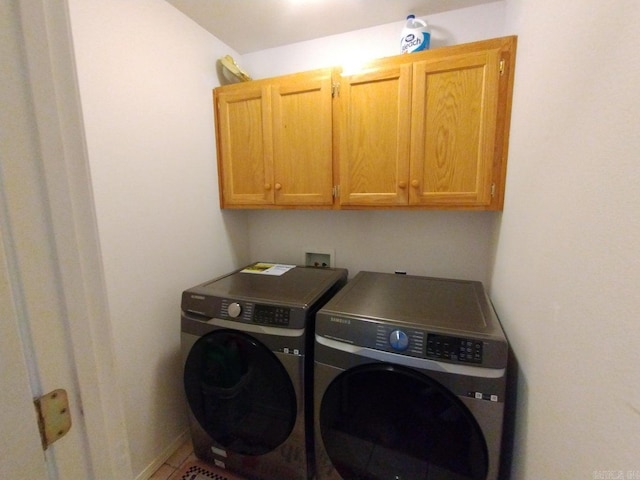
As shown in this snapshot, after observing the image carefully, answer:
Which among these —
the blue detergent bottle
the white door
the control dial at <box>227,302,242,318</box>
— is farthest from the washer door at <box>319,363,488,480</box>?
the blue detergent bottle

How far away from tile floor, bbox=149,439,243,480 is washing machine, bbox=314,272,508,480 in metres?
0.62

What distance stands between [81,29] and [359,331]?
1544 mm

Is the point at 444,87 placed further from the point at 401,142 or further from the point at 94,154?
the point at 94,154

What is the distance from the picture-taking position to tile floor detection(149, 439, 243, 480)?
1306 mm

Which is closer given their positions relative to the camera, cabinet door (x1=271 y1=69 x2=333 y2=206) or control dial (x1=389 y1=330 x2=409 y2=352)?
control dial (x1=389 y1=330 x2=409 y2=352)

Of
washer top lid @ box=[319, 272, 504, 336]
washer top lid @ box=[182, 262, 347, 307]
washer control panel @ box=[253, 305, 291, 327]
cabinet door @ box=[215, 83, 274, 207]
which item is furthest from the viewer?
cabinet door @ box=[215, 83, 274, 207]

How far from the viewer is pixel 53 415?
36 centimetres

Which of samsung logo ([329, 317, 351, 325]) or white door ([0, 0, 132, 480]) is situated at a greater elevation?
white door ([0, 0, 132, 480])

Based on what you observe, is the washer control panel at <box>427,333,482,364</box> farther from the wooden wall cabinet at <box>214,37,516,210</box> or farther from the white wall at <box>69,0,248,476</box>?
the white wall at <box>69,0,248,476</box>

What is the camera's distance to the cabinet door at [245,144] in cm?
154

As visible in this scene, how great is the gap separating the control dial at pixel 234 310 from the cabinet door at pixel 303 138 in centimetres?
67

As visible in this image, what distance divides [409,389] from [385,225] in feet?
3.25

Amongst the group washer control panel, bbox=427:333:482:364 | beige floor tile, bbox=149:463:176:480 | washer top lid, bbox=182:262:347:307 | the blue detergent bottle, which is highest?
the blue detergent bottle

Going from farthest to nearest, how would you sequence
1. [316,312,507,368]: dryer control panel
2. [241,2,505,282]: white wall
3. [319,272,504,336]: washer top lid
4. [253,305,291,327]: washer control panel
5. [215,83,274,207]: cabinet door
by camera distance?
[215,83,274,207]: cabinet door < [241,2,505,282]: white wall < [253,305,291,327]: washer control panel < [319,272,504,336]: washer top lid < [316,312,507,368]: dryer control panel
